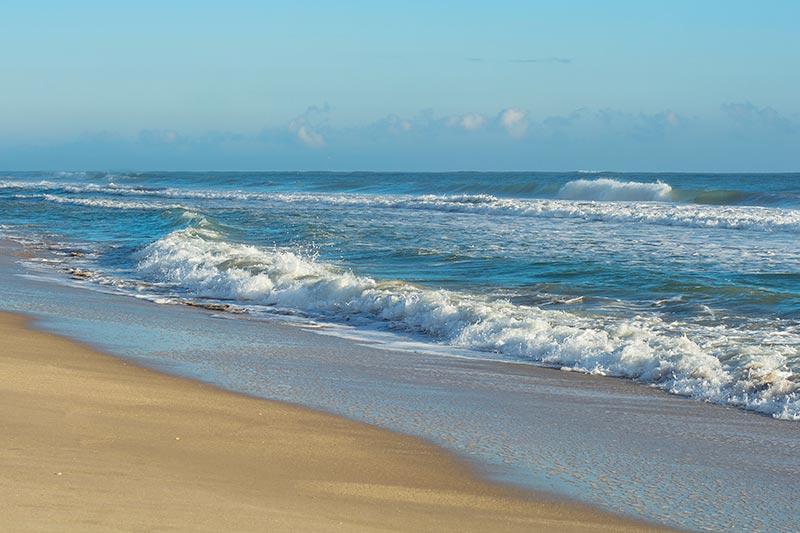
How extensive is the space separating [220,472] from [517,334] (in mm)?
4998

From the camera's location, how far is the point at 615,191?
49031mm

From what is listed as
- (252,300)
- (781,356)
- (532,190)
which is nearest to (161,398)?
(781,356)

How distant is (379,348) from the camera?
9.00 metres

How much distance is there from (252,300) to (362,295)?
1.89 m

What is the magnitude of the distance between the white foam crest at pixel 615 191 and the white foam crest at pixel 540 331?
33.8 meters

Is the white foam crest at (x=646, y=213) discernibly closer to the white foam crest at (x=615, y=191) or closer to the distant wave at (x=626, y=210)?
the distant wave at (x=626, y=210)

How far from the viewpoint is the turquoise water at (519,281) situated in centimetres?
Answer: 799

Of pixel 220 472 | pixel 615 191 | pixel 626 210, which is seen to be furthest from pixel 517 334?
pixel 615 191

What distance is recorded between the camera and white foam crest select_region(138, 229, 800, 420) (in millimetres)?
7004

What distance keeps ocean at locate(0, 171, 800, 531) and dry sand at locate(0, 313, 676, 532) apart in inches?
14.8

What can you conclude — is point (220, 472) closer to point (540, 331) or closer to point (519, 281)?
point (540, 331)

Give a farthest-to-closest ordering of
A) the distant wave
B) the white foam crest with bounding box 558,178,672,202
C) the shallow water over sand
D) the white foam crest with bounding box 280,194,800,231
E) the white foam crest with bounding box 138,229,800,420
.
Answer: the white foam crest with bounding box 558,178,672,202, the distant wave, the white foam crest with bounding box 280,194,800,231, the white foam crest with bounding box 138,229,800,420, the shallow water over sand

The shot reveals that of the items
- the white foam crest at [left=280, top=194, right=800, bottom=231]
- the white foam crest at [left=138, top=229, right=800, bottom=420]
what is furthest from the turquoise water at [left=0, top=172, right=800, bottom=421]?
the white foam crest at [left=280, top=194, right=800, bottom=231]

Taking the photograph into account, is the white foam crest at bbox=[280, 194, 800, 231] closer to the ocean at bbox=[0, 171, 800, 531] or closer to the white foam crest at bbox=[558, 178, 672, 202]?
the ocean at bbox=[0, 171, 800, 531]
